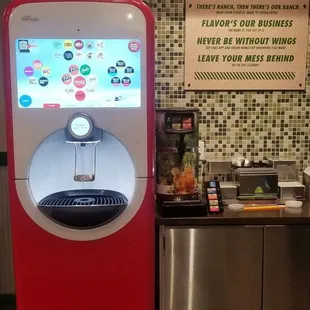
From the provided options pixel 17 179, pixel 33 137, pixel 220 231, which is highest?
pixel 33 137

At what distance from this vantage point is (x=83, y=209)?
67.1 inches

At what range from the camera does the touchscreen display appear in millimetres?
1663

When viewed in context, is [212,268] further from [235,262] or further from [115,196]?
[115,196]

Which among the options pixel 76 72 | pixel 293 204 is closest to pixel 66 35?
pixel 76 72

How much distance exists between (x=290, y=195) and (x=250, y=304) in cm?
61

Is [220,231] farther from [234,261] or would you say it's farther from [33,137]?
[33,137]

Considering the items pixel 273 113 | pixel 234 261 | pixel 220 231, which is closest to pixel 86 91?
pixel 220 231

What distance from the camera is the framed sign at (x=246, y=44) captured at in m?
2.37

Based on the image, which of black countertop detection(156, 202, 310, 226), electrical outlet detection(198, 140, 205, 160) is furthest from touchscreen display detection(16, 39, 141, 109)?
electrical outlet detection(198, 140, 205, 160)

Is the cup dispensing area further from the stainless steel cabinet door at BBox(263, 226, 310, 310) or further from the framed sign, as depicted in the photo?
the framed sign

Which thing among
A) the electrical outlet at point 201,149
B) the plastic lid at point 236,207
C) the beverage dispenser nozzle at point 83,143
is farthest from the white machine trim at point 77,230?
the electrical outlet at point 201,149

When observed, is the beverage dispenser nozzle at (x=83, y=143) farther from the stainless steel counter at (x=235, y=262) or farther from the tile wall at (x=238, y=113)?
the tile wall at (x=238, y=113)

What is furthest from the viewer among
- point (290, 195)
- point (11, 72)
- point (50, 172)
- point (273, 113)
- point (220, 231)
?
point (273, 113)

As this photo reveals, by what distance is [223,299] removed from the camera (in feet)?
6.59
